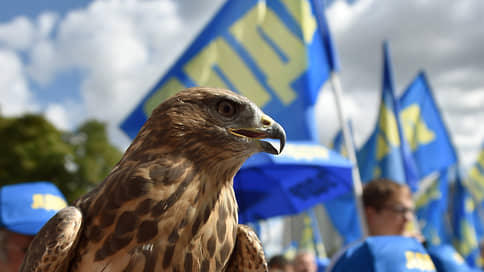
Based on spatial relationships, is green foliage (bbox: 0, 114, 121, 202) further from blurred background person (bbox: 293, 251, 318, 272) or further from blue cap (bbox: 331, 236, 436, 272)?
blue cap (bbox: 331, 236, 436, 272)

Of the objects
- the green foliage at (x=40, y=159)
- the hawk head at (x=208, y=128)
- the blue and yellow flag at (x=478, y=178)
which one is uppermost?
the hawk head at (x=208, y=128)

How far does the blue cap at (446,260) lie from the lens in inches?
88.7

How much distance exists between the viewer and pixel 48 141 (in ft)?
80.6

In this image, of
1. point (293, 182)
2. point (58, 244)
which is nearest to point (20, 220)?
point (58, 244)

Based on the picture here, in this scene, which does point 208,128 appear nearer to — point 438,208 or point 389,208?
point 389,208

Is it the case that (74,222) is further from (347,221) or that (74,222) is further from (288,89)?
(347,221)

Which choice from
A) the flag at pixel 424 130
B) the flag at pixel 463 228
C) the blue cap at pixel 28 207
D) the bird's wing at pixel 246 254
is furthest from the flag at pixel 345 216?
the bird's wing at pixel 246 254

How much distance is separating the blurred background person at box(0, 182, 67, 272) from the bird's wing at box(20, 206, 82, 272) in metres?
1.14

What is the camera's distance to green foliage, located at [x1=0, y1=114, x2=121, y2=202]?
23.1 metres

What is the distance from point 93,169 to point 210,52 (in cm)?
2358

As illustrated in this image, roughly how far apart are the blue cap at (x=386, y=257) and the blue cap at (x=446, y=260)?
0.06 m

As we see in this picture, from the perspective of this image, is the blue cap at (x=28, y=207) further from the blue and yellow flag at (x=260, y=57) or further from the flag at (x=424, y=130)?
the flag at (x=424, y=130)

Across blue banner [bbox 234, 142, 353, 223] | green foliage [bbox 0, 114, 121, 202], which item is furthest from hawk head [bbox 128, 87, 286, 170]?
green foliage [bbox 0, 114, 121, 202]

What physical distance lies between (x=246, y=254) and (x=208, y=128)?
461mm
